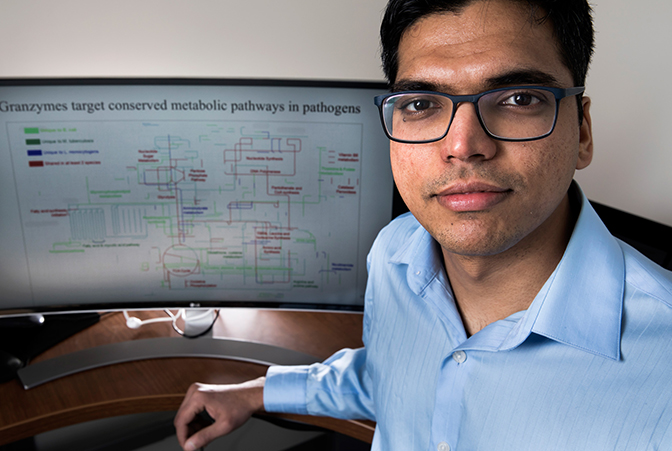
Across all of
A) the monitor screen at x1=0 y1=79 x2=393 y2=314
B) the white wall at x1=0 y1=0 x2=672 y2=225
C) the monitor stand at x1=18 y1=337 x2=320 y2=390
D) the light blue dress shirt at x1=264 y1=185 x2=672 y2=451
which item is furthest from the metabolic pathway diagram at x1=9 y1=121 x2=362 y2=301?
the white wall at x1=0 y1=0 x2=672 y2=225

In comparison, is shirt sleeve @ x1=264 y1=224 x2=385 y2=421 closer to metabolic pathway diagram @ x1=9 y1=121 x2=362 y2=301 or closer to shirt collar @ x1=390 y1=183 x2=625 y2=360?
metabolic pathway diagram @ x1=9 y1=121 x2=362 y2=301

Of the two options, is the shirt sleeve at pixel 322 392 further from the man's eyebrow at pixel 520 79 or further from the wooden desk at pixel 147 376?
the man's eyebrow at pixel 520 79

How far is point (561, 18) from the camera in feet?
1.88

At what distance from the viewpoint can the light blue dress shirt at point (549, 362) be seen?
1.72 ft

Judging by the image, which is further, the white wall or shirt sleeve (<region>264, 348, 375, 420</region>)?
the white wall

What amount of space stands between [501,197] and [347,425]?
633 millimetres

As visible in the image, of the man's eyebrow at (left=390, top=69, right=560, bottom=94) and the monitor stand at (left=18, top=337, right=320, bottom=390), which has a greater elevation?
the man's eyebrow at (left=390, top=69, right=560, bottom=94)

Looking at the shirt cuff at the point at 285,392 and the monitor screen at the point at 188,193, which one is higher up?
the monitor screen at the point at 188,193

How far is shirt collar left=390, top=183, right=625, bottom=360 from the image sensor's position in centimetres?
55

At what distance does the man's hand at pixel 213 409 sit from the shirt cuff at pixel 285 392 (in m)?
0.02

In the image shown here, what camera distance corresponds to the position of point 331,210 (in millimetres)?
977

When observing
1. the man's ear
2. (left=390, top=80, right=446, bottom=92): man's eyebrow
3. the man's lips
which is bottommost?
the man's lips

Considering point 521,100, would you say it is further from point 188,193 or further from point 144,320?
point 144,320

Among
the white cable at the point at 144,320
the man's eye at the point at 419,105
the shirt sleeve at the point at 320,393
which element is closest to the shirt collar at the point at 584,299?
the man's eye at the point at 419,105
